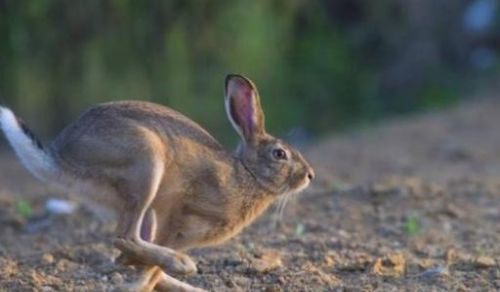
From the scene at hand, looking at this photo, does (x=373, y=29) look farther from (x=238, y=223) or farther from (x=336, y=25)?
(x=238, y=223)

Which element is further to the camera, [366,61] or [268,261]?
[366,61]

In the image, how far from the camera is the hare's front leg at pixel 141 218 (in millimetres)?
5938

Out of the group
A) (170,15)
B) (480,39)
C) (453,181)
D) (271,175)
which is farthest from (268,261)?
(480,39)

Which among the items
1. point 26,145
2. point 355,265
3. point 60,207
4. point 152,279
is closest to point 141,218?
point 152,279

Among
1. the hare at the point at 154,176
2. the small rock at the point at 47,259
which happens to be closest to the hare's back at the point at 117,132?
the hare at the point at 154,176

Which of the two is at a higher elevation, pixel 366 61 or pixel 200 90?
pixel 366 61

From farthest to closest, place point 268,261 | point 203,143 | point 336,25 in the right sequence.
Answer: point 336,25
point 268,261
point 203,143

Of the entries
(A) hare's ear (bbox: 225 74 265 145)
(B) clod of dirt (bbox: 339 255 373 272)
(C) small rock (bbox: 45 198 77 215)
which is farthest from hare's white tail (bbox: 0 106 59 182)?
(C) small rock (bbox: 45 198 77 215)

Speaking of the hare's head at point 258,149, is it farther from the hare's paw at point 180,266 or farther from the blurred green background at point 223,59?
the blurred green background at point 223,59

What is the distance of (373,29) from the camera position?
16.6 m

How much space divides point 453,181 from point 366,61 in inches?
237

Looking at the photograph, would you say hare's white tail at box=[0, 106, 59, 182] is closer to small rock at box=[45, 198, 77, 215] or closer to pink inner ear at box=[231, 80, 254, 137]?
pink inner ear at box=[231, 80, 254, 137]

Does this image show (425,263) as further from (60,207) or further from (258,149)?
(60,207)

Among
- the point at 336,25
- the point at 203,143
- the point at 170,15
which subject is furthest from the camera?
the point at 336,25
